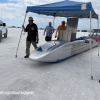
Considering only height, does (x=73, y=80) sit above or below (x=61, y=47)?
below

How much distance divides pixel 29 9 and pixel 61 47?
2.04m

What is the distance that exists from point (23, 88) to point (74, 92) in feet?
3.99

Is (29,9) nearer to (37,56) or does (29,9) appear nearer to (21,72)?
(37,56)

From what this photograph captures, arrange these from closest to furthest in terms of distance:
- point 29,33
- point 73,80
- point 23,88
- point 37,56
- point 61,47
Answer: point 23,88 → point 73,80 → point 37,56 → point 61,47 → point 29,33

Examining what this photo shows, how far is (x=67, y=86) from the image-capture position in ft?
10.3

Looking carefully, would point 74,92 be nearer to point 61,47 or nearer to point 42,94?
point 42,94

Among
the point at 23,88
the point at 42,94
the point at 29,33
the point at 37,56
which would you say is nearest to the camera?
the point at 42,94

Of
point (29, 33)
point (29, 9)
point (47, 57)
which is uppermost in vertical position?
point (29, 9)

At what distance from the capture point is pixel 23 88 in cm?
298

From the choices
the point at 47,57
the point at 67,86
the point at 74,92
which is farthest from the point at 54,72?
the point at 74,92

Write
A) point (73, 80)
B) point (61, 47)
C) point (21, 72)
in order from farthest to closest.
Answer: point (61, 47) → point (21, 72) → point (73, 80)

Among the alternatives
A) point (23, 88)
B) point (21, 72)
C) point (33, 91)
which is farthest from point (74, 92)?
point (21, 72)

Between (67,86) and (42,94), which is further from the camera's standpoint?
(67,86)

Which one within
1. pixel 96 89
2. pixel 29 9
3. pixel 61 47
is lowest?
pixel 96 89
